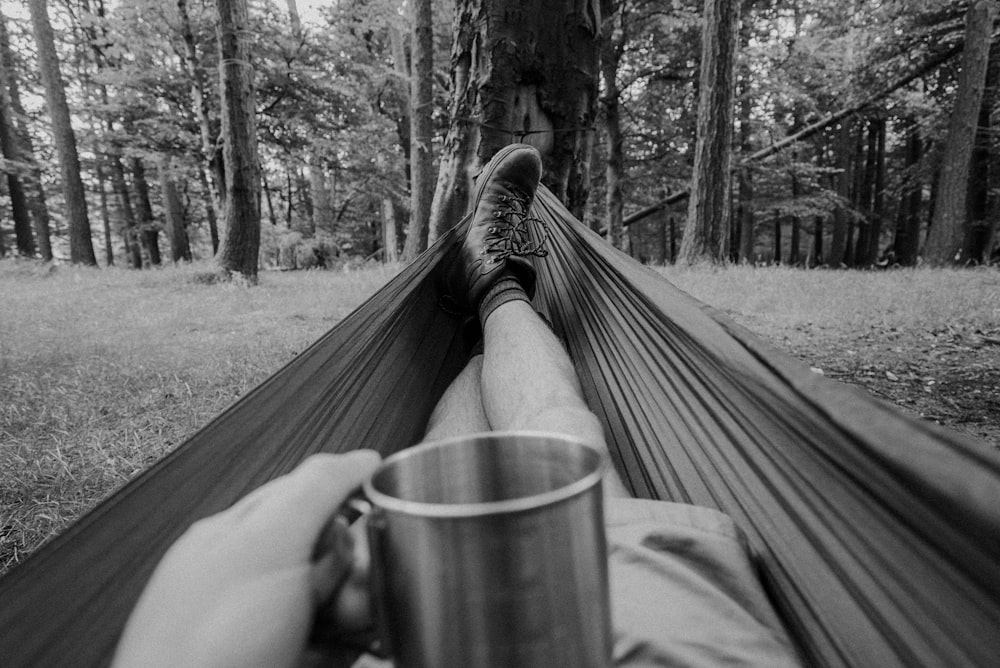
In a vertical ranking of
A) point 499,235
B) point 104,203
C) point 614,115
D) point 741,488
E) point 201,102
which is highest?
point 614,115

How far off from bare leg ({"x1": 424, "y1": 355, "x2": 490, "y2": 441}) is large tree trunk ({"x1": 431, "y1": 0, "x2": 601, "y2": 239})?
3.74 feet

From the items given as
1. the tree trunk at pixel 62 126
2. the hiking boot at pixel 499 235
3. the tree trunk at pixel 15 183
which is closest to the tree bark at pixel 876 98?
the hiking boot at pixel 499 235

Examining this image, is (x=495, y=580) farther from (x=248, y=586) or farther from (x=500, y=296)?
(x=500, y=296)

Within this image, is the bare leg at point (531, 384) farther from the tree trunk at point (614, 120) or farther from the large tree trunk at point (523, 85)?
the tree trunk at point (614, 120)

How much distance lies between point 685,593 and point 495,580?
345 millimetres

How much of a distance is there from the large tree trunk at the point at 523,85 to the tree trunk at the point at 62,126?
8.23 m

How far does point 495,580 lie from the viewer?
0.24 m

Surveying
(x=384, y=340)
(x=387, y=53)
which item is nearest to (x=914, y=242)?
(x=387, y=53)

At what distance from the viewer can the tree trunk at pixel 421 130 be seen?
5.24m

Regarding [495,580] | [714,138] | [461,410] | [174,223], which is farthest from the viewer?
[174,223]

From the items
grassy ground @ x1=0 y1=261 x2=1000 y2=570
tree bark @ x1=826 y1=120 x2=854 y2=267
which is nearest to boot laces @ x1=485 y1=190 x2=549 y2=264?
grassy ground @ x1=0 y1=261 x2=1000 y2=570

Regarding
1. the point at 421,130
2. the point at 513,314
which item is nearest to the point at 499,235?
the point at 513,314

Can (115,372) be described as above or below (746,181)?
below

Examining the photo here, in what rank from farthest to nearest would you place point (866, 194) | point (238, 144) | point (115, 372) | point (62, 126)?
1. point (866, 194)
2. point (62, 126)
3. point (238, 144)
4. point (115, 372)
